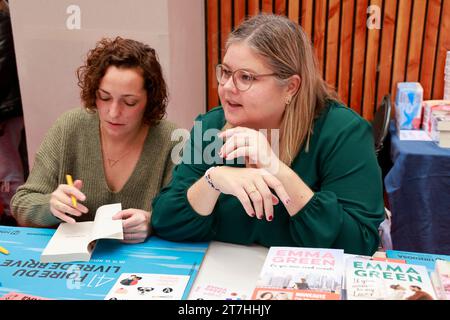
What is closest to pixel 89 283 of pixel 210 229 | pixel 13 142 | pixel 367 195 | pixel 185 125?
pixel 210 229

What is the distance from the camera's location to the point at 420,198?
3209 mm

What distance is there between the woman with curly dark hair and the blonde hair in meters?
0.52

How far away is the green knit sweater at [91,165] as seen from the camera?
2.12 m

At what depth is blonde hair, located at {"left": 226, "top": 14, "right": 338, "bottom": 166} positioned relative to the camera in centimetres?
167

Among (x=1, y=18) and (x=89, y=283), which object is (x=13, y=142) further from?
(x=89, y=283)

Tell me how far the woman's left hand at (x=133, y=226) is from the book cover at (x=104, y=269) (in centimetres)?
2

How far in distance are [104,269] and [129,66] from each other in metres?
0.91

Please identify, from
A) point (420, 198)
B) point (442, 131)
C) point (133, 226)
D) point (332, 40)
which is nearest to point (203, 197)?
point (133, 226)

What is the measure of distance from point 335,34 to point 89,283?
3.24 m

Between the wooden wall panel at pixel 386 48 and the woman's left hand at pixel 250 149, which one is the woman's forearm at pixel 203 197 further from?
the wooden wall panel at pixel 386 48

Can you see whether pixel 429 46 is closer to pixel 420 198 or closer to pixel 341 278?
pixel 420 198

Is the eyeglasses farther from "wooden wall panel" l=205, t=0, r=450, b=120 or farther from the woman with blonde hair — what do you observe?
"wooden wall panel" l=205, t=0, r=450, b=120

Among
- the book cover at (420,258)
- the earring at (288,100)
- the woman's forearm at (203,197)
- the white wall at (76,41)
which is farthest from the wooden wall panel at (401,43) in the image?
the woman's forearm at (203,197)
